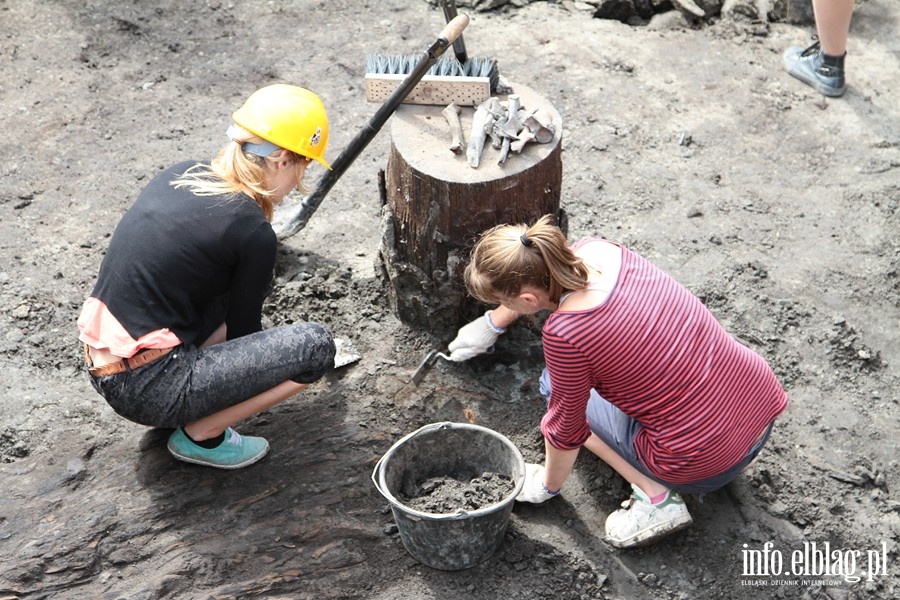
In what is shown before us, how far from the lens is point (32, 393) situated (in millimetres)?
3514

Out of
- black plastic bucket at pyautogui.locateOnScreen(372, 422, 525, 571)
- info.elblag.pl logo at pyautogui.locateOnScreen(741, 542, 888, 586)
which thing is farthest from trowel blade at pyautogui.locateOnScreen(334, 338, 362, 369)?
info.elblag.pl logo at pyautogui.locateOnScreen(741, 542, 888, 586)

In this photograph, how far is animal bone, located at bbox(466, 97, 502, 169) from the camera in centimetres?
328

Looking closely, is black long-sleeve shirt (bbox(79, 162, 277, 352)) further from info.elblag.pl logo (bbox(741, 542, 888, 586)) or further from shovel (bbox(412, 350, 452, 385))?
info.elblag.pl logo (bbox(741, 542, 888, 586))

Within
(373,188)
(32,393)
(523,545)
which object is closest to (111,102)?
(373,188)

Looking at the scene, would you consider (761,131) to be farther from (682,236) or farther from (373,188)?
(373,188)

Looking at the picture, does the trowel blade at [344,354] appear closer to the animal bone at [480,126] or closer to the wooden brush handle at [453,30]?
the animal bone at [480,126]

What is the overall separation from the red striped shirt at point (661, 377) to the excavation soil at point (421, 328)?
1.42 ft

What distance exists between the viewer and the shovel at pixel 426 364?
3537mm

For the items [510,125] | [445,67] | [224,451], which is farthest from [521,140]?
[224,451]

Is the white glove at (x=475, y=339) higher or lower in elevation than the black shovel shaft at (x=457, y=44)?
lower

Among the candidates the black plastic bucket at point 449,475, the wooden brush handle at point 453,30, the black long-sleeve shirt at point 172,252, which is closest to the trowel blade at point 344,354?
the black plastic bucket at point 449,475

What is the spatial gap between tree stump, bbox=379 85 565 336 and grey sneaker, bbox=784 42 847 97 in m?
Result: 2.53

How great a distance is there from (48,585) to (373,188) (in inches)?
101

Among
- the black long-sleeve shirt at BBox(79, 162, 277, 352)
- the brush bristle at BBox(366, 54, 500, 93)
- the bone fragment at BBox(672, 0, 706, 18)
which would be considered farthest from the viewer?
the bone fragment at BBox(672, 0, 706, 18)
